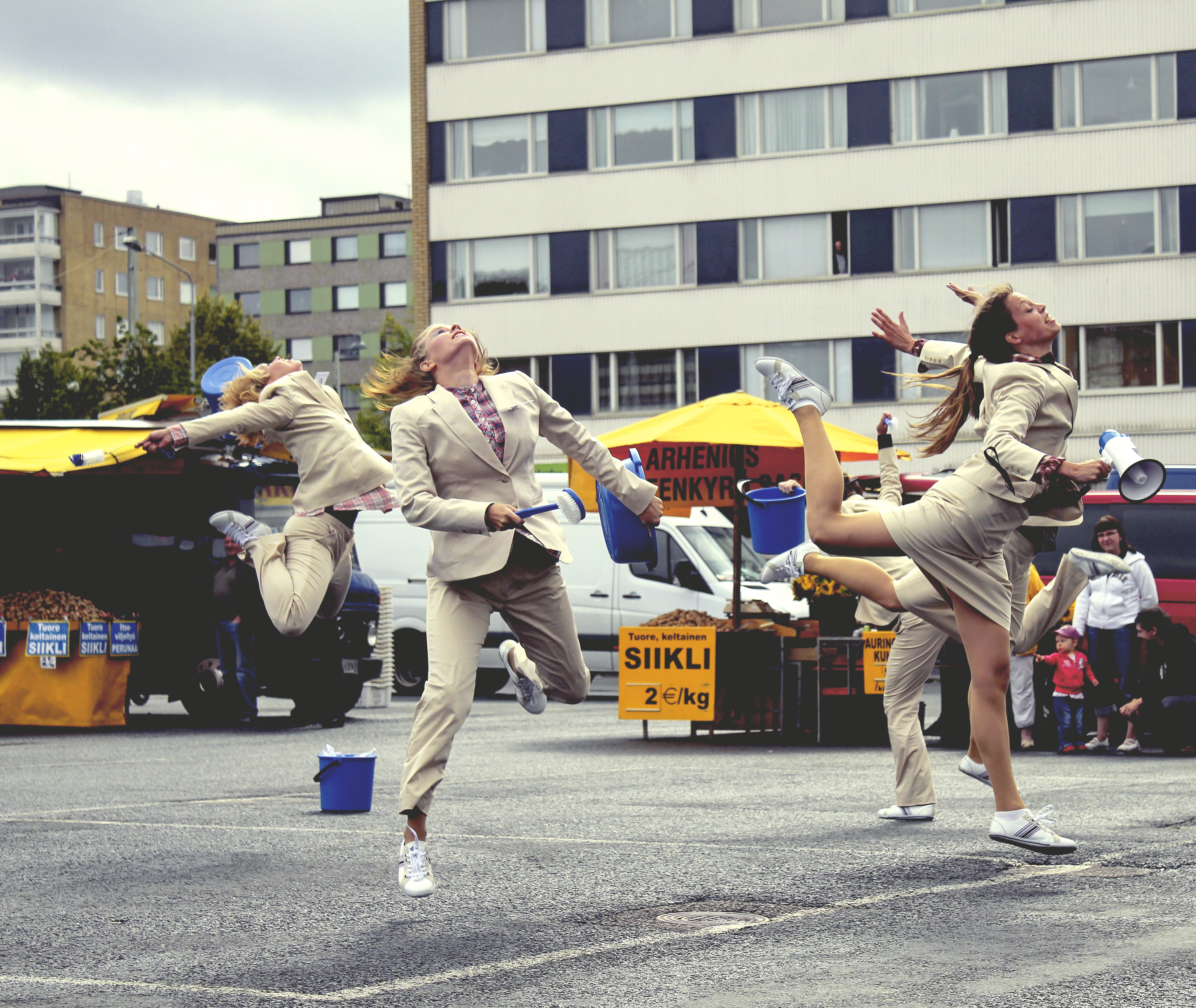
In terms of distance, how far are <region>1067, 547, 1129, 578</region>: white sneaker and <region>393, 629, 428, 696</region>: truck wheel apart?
1469 centimetres

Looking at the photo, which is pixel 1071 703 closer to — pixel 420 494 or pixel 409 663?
pixel 420 494

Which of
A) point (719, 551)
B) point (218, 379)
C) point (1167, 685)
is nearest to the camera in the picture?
point (218, 379)

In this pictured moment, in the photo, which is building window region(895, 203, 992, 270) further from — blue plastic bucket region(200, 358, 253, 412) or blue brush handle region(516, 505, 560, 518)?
blue brush handle region(516, 505, 560, 518)

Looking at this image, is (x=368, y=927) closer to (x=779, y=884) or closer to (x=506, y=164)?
(x=779, y=884)

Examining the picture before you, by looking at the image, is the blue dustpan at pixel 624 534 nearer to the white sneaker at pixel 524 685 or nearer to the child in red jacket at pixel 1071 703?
the white sneaker at pixel 524 685

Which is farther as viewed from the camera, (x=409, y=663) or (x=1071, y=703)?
(x=409, y=663)

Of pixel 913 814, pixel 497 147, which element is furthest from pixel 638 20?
A: pixel 913 814

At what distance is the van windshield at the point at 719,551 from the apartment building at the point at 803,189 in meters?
17.2

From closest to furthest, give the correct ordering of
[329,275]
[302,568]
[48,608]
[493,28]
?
[302,568] < [48,608] < [493,28] < [329,275]

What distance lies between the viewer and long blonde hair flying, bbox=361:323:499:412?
647cm

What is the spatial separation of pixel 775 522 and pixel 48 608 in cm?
667

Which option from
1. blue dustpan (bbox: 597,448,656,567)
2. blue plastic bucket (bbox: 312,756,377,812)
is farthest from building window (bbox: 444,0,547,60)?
blue plastic bucket (bbox: 312,756,377,812)

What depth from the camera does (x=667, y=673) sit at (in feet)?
44.5

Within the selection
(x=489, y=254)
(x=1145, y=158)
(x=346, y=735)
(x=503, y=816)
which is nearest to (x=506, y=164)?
(x=489, y=254)
